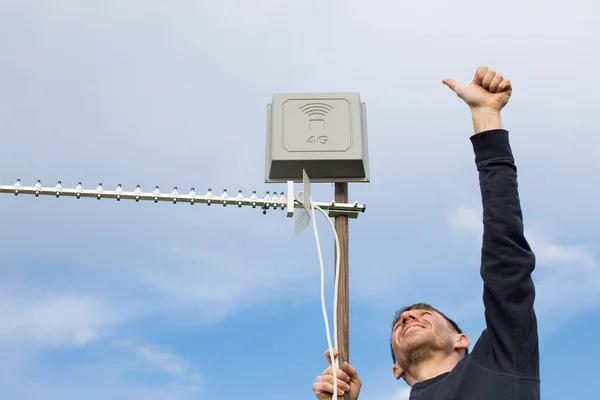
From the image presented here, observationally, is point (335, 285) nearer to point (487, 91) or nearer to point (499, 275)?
point (499, 275)

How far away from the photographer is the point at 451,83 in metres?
2.07

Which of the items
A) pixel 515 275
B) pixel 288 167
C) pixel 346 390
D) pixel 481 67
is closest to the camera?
pixel 515 275

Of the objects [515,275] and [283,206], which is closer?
[515,275]

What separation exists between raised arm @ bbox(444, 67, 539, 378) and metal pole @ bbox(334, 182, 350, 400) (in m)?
0.59

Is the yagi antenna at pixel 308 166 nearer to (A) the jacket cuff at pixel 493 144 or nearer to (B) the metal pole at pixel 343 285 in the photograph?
(B) the metal pole at pixel 343 285

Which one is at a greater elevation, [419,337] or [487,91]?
[487,91]

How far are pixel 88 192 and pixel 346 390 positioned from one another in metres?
1.29

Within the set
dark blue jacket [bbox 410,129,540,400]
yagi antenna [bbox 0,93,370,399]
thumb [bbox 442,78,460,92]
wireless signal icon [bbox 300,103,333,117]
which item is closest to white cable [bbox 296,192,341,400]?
yagi antenna [bbox 0,93,370,399]

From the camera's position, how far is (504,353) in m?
1.94

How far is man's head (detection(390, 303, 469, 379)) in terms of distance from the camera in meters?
2.37

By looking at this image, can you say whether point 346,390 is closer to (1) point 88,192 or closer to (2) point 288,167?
(2) point 288,167

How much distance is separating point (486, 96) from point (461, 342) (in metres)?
0.93

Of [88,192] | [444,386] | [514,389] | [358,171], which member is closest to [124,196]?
[88,192]

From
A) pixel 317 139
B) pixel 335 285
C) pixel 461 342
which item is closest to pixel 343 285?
pixel 335 285
